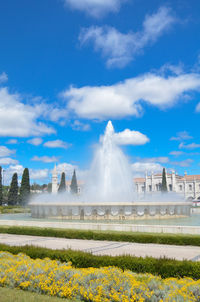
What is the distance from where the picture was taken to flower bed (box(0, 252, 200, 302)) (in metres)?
5.02

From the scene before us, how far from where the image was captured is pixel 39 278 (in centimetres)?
596

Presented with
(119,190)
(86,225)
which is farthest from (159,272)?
(119,190)

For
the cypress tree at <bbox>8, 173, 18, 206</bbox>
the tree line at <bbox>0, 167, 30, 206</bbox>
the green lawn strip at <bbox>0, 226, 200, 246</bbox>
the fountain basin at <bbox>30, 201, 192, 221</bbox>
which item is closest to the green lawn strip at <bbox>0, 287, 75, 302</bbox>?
the green lawn strip at <bbox>0, 226, 200, 246</bbox>

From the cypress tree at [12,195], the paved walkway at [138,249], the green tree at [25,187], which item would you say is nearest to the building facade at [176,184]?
the green tree at [25,187]

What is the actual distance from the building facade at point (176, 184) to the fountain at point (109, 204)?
6143 centimetres

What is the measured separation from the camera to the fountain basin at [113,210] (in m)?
19.9

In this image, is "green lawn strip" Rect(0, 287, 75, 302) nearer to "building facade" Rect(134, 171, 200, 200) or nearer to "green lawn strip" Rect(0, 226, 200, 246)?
"green lawn strip" Rect(0, 226, 200, 246)

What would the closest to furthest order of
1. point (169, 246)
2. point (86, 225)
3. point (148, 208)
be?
point (169, 246) → point (86, 225) → point (148, 208)

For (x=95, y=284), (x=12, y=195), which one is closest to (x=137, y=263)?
(x=95, y=284)

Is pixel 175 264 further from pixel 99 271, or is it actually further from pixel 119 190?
pixel 119 190

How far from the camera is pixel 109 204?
1966cm

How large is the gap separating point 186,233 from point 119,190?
1351 cm

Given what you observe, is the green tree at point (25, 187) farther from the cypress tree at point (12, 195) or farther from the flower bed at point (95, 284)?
the flower bed at point (95, 284)

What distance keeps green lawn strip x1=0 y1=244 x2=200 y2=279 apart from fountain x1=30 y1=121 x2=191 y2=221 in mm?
11993
